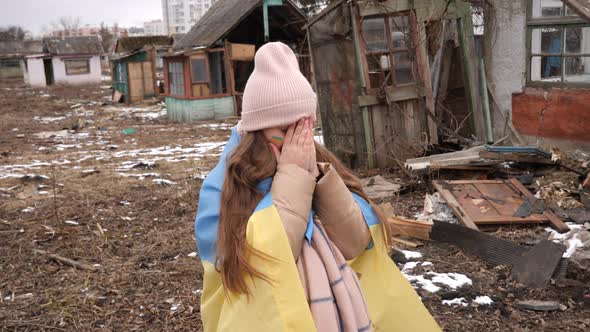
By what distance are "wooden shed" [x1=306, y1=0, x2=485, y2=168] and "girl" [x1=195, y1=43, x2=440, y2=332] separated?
6196 mm

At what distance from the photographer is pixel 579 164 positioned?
6973mm

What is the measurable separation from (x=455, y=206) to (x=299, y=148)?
433cm

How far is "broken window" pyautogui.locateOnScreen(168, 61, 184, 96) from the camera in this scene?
19.2 m

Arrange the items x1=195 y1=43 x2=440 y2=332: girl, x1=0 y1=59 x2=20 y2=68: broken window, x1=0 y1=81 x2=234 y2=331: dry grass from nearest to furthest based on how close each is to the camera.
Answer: x1=195 y1=43 x2=440 y2=332: girl
x1=0 y1=81 x2=234 y2=331: dry grass
x1=0 y1=59 x2=20 y2=68: broken window

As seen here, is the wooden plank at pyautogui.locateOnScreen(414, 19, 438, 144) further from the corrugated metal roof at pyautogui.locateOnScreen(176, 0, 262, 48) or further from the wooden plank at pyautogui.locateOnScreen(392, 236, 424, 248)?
the corrugated metal roof at pyautogui.locateOnScreen(176, 0, 262, 48)

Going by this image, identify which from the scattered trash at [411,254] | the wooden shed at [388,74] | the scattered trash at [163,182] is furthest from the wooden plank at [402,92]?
the scattered trash at [163,182]

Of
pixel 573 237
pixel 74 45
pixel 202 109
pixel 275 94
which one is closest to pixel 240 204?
pixel 275 94

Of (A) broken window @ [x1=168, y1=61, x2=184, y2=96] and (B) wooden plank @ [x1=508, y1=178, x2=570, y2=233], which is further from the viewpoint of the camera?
(A) broken window @ [x1=168, y1=61, x2=184, y2=96]

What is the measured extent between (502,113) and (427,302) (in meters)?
5.12

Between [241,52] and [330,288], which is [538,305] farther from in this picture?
[241,52]

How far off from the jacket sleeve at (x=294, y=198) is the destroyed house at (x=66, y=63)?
4569cm

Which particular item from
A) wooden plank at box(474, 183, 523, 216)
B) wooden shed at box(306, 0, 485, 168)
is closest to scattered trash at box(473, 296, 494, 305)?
wooden plank at box(474, 183, 523, 216)

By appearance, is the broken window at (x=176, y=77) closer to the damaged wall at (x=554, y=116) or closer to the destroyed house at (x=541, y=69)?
the destroyed house at (x=541, y=69)

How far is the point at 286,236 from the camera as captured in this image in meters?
1.79
